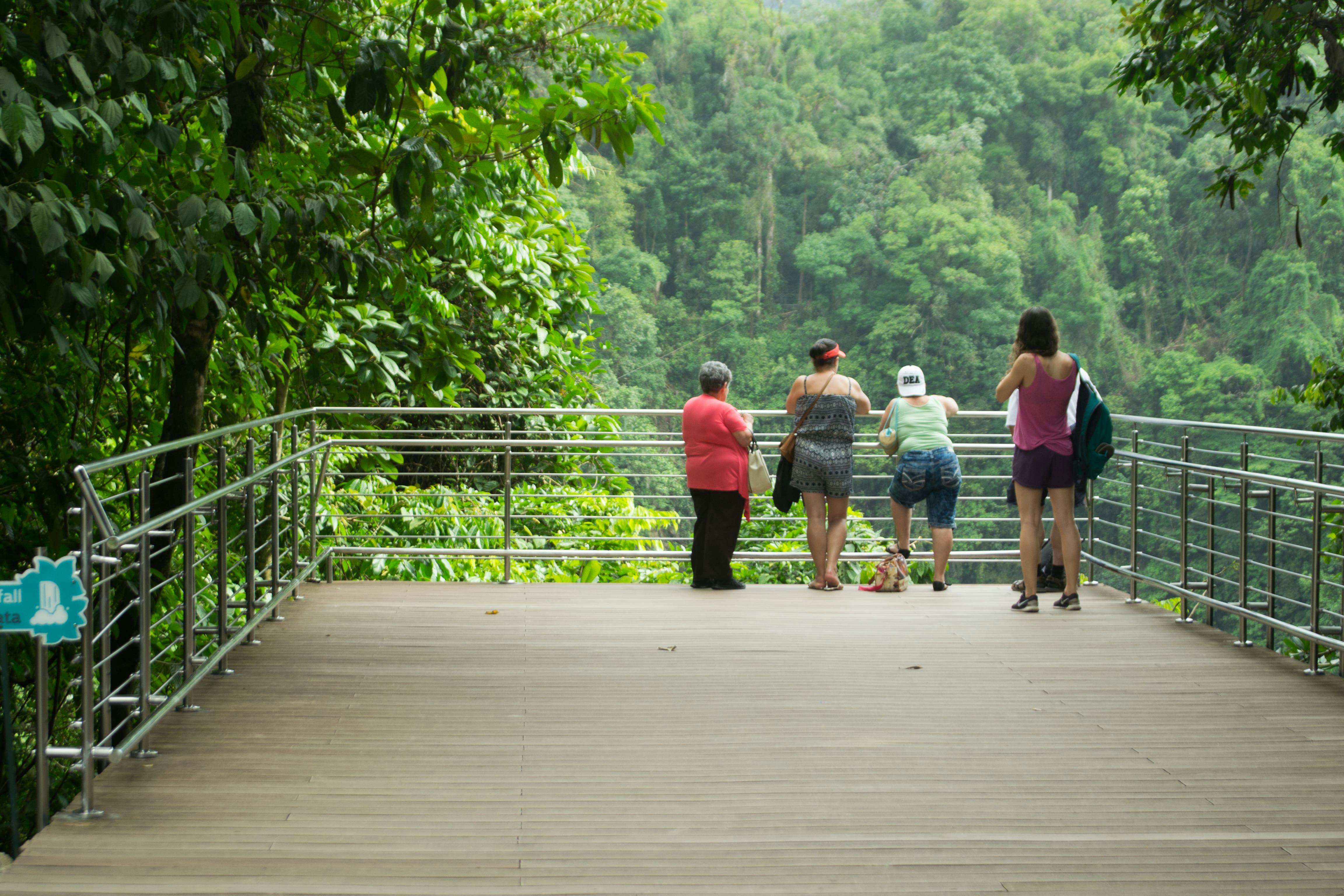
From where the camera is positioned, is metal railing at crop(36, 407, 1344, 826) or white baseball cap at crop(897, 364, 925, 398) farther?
white baseball cap at crop(897, 364, 925, 398)

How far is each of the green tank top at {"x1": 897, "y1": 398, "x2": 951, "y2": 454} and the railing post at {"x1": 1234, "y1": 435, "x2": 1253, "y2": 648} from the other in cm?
169

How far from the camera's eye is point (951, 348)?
4069cm

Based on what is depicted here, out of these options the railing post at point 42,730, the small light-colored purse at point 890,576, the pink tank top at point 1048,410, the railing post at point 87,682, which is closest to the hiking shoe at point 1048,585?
the small light-colored purse at point 890,576

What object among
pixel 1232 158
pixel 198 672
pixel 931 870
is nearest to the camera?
pixel 931 870

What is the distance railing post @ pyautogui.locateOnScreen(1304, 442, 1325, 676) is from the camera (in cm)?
470

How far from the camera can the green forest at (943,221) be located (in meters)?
38.5

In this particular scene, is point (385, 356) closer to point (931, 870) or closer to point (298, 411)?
point (298, 411)

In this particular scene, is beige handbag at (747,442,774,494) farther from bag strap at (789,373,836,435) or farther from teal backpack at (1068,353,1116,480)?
teal backpack at (1068,353,1116,480)

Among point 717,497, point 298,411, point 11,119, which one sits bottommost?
point 717,497

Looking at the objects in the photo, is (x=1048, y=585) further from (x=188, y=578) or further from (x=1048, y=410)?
(x=188, y=578)

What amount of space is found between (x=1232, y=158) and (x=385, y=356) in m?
36.2

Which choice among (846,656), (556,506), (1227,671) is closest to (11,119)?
(846,656)

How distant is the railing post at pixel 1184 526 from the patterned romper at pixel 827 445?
5.53 feet

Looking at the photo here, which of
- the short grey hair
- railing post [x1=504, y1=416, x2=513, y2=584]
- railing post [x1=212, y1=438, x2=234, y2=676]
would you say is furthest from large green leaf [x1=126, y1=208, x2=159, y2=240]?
the short grey hair
